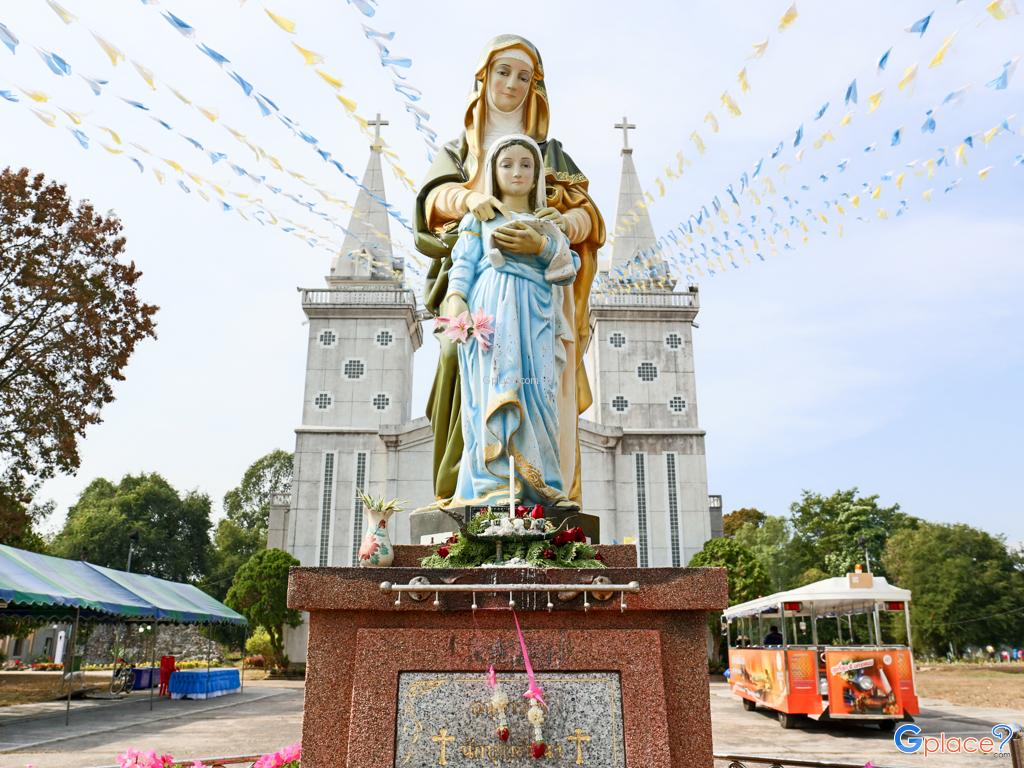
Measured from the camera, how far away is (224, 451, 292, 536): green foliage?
5588 centimetres

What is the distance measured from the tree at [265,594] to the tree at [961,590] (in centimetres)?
2860

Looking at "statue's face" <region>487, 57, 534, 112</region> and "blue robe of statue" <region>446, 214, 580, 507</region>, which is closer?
"blue robe of statue" <region>446, 214, 580, 507</region>

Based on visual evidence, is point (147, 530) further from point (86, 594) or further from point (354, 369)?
point (86, 594)

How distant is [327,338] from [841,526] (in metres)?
31.6

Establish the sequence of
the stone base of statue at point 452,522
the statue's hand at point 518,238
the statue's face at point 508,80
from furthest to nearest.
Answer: the statue's face at point 508,80 → the statue's hand at point 518,238 → the stone base of statue at point 452,522

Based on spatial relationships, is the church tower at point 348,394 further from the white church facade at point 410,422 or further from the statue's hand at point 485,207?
the statue's hand at point 485,207

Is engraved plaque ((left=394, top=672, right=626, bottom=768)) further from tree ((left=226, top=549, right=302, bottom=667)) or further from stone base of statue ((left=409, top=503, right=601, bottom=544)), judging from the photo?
tree ((left=226, top=549, right=302, bottom=667))

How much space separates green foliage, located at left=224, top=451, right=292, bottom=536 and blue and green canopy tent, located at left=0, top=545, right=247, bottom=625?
3448 centimetres

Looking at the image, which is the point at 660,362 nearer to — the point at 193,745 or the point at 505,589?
the point at 193,745

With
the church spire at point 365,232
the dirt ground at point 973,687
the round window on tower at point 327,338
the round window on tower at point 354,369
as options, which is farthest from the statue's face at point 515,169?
the round window on tower at point 327,338

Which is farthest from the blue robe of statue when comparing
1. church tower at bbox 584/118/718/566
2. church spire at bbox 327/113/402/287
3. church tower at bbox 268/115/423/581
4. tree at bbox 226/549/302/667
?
church spire at bbox 327/113/402/287

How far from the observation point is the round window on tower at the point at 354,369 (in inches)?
1395

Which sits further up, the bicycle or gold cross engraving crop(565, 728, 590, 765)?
gold cross engraving crop(565, 728, 590, 765)

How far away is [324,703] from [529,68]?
5996 mm
